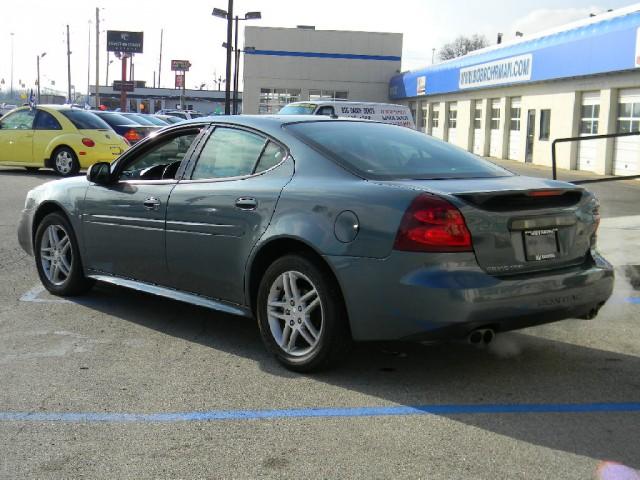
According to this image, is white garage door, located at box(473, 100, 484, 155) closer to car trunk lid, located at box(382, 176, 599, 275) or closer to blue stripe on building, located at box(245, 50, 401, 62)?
blue stripe on building, located at box(245, 50, 401, 62)

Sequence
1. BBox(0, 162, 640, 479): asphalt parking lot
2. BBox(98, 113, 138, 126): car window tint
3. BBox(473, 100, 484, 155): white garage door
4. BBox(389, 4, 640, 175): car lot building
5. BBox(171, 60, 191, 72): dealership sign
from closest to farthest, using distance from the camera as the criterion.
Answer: BBox(0, 162, 640, 479): asphalt parking lot, BBox(98, 113, 138, 126): car window tint, BBox(389, 4, 640, 175): car lot building, BBox(473, 100, 484, 155): white garage door, BBox(171, 60, 191, 72): dealership sign

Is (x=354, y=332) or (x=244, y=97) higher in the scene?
(x=244, y=97)

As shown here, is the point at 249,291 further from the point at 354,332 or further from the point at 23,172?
the point at 23,172

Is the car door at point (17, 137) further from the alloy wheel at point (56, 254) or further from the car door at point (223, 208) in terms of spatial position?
the car door at point (223, 208)

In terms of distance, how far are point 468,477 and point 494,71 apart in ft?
100

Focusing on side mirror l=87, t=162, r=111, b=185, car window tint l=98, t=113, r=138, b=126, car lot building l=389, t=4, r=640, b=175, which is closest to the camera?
side mirror l=87, t=162, r=111, b=185

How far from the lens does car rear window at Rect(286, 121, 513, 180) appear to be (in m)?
4.85

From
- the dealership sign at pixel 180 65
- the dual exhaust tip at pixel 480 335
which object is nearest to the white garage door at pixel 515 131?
the dual exhaust tip at pixel 480 335

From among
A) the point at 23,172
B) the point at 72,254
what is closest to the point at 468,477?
the point at 72,254

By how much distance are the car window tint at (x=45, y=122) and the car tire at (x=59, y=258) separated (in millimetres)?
11810

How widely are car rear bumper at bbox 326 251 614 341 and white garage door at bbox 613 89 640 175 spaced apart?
19451mm

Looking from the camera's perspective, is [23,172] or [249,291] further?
[23,172]

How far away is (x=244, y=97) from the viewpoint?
5331cm

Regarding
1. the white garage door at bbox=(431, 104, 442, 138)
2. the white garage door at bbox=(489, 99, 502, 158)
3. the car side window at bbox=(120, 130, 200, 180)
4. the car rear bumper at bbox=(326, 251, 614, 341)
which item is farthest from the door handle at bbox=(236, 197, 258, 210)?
the white garage door at bbox=(431, 104, 442, 138)
